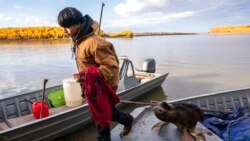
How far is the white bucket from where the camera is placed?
5.04 meters

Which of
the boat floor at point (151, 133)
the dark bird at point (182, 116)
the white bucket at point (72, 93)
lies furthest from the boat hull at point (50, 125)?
the dark bird at point (182, 116)

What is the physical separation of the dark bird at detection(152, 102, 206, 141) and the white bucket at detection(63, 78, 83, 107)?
8.36 feet

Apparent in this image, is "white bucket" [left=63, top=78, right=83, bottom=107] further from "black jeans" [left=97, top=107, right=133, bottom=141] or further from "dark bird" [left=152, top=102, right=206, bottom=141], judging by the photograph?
"dark bird" [left=152, top=102, right=206, bottom=141]

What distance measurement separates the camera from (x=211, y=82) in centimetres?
1169

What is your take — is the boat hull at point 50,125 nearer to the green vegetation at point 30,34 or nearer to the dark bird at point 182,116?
the dark bird at point 182,116

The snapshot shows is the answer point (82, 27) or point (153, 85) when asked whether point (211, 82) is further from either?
point (82, 27)

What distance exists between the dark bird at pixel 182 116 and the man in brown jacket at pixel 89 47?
0.65 m

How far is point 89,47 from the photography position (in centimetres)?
274

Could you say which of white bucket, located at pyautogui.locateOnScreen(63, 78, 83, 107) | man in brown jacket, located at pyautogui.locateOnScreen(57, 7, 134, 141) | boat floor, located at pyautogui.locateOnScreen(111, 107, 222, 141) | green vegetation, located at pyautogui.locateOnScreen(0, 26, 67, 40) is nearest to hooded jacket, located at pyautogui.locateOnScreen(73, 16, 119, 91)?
man in brown jacket, located at pyautogui.locateOnScreen(57, 7, 134, 141)

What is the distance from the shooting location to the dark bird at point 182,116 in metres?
2.91

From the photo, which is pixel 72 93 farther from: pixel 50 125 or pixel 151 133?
pixel 151 133

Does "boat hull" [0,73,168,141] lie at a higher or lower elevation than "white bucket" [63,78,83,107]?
lower

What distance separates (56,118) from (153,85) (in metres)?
5.05

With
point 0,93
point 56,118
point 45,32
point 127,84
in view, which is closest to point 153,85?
point 127,84
